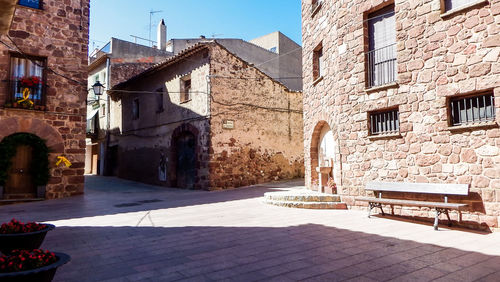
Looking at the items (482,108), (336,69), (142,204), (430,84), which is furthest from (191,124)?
(482,108)

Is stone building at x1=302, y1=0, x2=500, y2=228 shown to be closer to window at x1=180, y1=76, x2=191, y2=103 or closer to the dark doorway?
the dark doorway

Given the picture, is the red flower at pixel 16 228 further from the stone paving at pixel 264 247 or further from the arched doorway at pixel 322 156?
the arched doorway at pixel 322 156

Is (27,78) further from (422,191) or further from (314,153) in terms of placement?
(422,191)

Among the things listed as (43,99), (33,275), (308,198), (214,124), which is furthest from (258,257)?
(43,99)

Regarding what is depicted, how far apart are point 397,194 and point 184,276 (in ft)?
17.0

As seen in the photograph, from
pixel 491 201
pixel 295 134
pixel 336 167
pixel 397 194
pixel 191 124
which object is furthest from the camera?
pixel 295 134

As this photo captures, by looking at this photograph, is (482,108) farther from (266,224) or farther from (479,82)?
(266,224)

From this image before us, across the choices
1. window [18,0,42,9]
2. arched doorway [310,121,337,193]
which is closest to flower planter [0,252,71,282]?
arched doorway [310,121,337,193]

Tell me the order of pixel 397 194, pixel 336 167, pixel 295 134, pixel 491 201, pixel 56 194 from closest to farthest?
pixel 491 201 < pixel 397 194 < pixel 336 167 < pixel 56 194 < pixel 295 134

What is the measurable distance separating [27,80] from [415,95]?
10864 mm

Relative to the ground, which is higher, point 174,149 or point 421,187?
point 174,149

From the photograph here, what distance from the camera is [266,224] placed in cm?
609

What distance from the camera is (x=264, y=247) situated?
445 centimetres

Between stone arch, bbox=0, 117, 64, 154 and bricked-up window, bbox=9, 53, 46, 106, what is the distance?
0.60 metres
